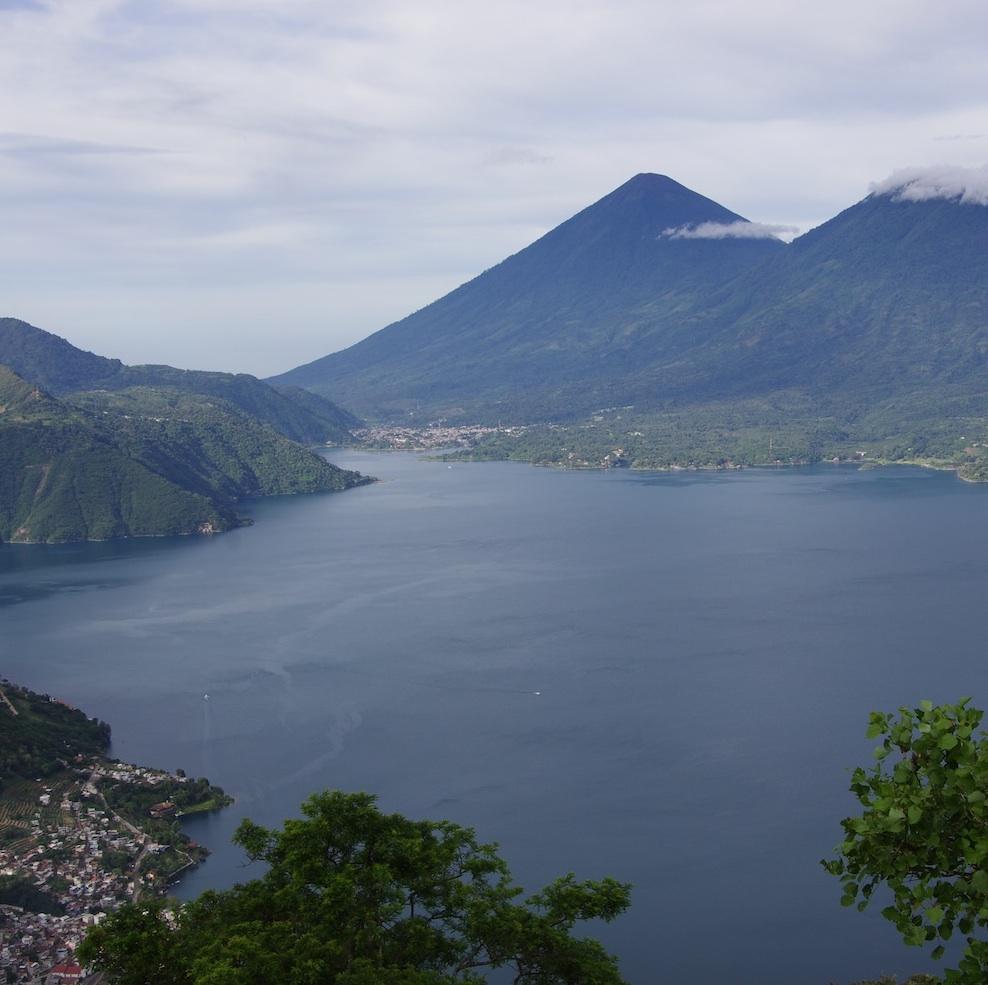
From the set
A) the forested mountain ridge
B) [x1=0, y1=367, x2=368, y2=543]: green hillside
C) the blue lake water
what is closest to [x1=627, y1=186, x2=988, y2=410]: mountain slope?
the forested mountain ridge

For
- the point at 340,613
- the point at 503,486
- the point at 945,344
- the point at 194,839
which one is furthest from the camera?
the point at 945,344

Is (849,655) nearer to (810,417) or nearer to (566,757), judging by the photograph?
(566,757)

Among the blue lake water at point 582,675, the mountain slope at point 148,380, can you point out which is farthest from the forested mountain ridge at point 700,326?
the blue lake water at point 582,675

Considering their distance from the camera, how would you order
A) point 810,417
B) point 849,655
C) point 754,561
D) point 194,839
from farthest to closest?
point 810,417 → point 754,561 → point 849,655 → point 194,839

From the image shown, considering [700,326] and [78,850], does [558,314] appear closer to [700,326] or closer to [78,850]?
[700,326]

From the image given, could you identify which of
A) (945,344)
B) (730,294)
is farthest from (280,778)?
(730,294)

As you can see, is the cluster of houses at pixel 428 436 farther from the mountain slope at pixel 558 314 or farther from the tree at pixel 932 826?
the tree at pixel 932 826

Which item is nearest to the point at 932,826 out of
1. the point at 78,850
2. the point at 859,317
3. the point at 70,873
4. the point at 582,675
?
the point at 70,873
